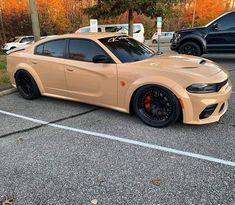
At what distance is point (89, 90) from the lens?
453 cm

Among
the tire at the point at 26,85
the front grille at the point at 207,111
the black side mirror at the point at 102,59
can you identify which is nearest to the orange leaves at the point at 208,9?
the tire at the point at 26,85

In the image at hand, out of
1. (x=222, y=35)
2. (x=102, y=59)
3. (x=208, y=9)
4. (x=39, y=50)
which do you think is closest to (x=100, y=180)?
(x=102, y=59)

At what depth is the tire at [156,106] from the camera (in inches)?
146

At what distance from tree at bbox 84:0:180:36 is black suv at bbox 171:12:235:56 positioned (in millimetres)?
2236

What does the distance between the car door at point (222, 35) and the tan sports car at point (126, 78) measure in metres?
5.31

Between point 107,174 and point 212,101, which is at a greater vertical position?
point 212,101

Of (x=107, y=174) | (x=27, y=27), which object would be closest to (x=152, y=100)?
(x=107, y=174)

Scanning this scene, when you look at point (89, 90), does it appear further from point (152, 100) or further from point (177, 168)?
point (177, 168)

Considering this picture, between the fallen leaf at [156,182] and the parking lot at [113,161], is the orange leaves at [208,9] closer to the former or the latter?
the parking lot at [113,161]

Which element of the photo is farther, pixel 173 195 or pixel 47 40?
pixel 47 40

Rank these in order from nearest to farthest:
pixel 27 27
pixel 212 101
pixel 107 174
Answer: pixel 107 174 → pixel 212 101 → pixel 27 27

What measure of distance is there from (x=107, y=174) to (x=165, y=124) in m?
1.42

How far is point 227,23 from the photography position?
9.08 metres

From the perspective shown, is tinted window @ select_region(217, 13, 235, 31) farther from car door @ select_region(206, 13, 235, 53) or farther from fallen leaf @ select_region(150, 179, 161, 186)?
fallen leaf @ select_region(150, 179, 161, 186)
